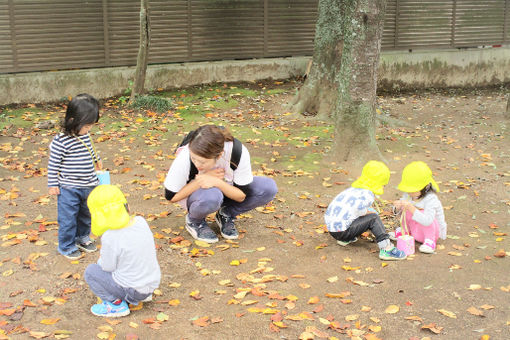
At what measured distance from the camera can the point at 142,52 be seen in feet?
34.0

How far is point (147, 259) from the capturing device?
160 inches

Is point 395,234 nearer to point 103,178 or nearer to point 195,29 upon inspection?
point 103,178

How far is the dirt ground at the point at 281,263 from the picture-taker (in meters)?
3.98

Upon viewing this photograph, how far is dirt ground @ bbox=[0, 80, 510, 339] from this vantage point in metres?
3.98

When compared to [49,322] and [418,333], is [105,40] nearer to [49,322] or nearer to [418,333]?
[49,322]

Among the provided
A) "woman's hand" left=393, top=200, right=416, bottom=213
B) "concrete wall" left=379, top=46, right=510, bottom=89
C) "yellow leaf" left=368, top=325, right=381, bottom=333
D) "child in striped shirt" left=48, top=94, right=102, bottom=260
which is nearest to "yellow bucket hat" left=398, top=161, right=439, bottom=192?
"woman's hand" left=393, top=200, right=416, bottom=213

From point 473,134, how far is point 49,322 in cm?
805

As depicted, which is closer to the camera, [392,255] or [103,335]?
[103,335]

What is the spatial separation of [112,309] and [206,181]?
1.46 metres

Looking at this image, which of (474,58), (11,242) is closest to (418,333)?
(11,242)

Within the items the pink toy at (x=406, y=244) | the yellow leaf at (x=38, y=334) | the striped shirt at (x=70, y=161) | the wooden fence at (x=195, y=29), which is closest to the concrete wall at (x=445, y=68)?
the wooden fence at (x=195, y=29)

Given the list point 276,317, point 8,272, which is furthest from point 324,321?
point 8,272

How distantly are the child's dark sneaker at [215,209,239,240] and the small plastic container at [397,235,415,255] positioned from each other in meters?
1.55

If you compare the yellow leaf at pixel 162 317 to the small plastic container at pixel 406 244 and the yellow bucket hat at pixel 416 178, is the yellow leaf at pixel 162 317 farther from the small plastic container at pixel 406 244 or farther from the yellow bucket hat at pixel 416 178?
the yellow bucket hat at pixel 416 178
